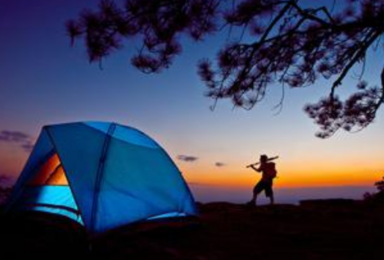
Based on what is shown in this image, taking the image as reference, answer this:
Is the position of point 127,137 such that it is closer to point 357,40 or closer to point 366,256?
point 366,256

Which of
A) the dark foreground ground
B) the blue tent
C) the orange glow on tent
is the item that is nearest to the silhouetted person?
the dark foreground ground

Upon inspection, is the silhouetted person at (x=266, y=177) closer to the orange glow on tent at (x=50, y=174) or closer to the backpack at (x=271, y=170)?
the backpack at (x=271, y=170)

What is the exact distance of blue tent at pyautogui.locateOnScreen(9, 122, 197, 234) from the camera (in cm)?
429

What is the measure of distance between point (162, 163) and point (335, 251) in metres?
2.67

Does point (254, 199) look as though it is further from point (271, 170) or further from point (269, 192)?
point (271, 170)

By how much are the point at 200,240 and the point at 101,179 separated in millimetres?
1535

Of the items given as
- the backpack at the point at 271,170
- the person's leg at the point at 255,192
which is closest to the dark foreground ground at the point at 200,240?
the backpack at the point at 271,170

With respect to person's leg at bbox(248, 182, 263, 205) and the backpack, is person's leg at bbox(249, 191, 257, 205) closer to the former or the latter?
person's leg at bbox(248, 182, 263, 205)

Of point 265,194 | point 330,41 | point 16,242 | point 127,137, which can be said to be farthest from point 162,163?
point 265,194

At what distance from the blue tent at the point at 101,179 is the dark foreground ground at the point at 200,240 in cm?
22

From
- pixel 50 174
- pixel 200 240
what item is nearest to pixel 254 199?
pixel 200 240

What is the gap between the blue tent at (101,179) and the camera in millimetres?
4289

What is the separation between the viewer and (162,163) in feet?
17.4

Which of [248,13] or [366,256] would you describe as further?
[248,13]
